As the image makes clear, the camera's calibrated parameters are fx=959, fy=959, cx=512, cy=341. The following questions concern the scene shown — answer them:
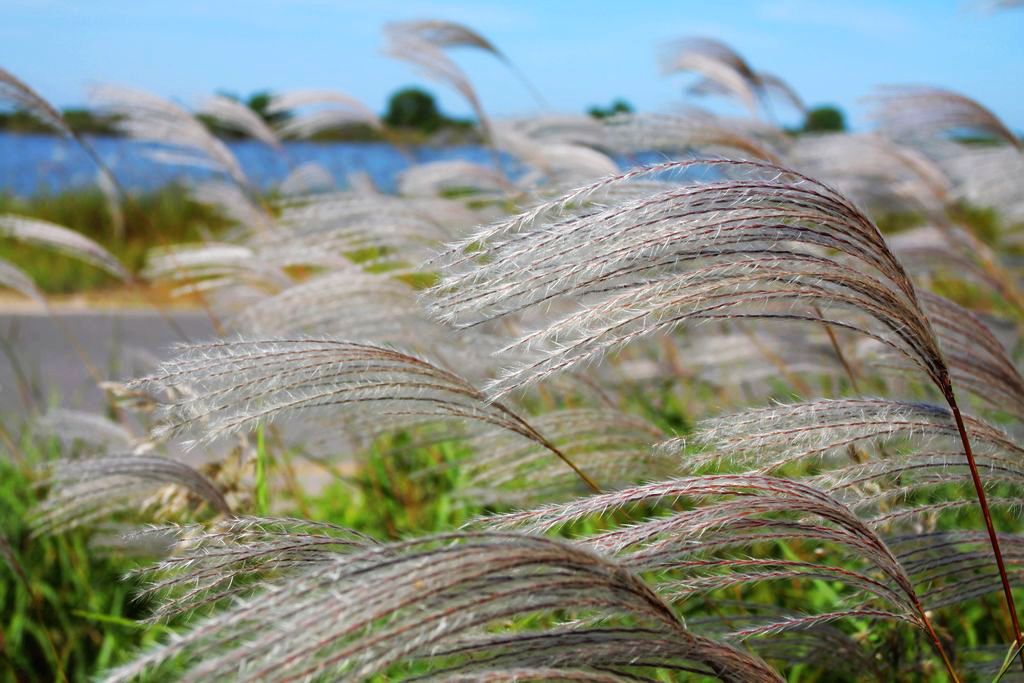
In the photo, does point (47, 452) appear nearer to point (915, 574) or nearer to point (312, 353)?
point (312, 353)

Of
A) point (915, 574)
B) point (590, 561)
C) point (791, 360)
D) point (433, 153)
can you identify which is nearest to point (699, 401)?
point (791, 360)

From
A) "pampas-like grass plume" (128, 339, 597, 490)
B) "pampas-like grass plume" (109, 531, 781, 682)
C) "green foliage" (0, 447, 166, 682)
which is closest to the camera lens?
"pampas-like grass plume" (109, 531, 781, 682)

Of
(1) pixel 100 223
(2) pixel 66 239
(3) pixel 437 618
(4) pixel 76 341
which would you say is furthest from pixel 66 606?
(1) pixel 100 223

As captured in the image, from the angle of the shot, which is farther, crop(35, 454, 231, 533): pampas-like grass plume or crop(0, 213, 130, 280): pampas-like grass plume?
crop(0, 213, 130, 280): pampas-like grass plume

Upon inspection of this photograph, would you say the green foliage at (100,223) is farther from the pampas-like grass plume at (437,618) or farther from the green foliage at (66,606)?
the pampas-like grass plume at (437,618)

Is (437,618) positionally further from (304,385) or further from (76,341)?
(76,341)

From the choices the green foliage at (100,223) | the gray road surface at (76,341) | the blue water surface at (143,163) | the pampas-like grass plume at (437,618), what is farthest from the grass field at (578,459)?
the green foliage at (100,223)

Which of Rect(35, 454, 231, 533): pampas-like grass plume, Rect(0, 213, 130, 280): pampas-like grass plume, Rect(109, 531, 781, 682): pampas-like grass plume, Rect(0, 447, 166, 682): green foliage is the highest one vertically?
Rect(109, 531, 781, 682): pampas-like grass plume

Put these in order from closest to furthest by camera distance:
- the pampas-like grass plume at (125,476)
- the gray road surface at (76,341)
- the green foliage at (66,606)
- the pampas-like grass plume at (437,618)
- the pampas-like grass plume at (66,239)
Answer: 1. the pampas-like grass plume at (437,618)
2. the pampas-like grass plume at (125,476)
3. the green foliage at (66,606)
4. the pampas-like grass plume at (66,239)
5. the gray road surface at (76,341)

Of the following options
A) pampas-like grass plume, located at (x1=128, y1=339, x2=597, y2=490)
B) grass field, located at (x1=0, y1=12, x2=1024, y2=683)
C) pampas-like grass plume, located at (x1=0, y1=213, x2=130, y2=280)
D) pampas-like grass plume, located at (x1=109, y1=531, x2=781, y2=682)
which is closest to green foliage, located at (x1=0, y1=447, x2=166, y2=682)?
grass field, located at (x1=0, y1=12, x2=1024, y2=683)

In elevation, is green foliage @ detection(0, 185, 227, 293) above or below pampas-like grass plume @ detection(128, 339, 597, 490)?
below

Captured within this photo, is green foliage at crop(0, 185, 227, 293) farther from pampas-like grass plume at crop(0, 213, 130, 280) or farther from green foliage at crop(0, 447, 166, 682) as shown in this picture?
green foliage at crop(0, 447, 166, 682)

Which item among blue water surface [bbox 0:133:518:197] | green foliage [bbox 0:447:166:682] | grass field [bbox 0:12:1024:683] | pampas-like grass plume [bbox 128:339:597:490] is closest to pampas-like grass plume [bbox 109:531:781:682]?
grass field [bbox 0:12:1024:683]

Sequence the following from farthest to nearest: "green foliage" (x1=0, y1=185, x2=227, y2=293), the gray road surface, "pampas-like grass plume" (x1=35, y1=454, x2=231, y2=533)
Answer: "green foliage" (x1=0, y1=185, x2=227, y2=293) < the gray road surface < "pampas-like grass plume" (x1=35, y1=454, x2=231, y2=533)
